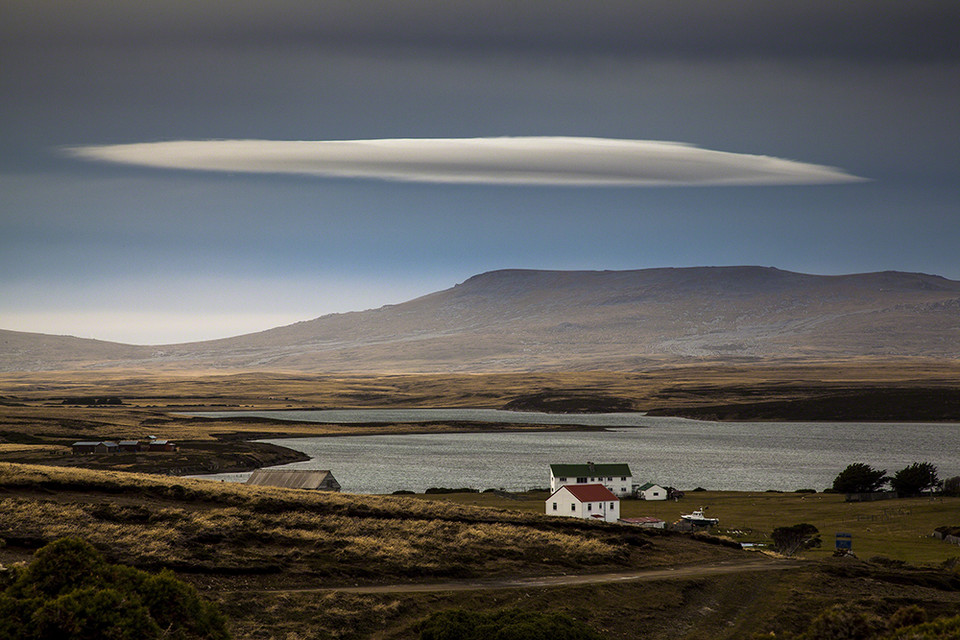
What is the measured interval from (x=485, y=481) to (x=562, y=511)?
3471 cm

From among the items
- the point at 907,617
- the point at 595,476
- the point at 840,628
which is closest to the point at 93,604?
the point at 840,628

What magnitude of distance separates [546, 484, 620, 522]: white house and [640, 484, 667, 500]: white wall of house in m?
18.4

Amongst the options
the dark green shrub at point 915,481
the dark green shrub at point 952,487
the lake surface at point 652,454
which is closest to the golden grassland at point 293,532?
the lake surface at point 652,454

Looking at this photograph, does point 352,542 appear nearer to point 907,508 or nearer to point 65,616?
point 65,616

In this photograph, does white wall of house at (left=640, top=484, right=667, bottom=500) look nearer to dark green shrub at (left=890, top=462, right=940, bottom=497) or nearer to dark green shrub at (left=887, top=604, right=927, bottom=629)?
dark green shrub at (left=890, top=462, right=940, bottom=497)

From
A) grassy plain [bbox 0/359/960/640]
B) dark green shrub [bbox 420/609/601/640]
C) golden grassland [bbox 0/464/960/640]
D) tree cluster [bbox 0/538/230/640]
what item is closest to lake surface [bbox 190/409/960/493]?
grassy plain [bbox 0/359/960/640]

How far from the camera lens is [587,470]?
84812mm

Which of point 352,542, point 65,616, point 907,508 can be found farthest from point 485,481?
point 65,616

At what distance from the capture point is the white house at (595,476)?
3273 inches

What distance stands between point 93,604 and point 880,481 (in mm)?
84348

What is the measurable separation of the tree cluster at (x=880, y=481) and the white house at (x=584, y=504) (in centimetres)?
3258

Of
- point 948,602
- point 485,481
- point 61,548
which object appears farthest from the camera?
point 485,481

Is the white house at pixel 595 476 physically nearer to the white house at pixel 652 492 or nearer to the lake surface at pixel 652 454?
the white house at pixel 652 492

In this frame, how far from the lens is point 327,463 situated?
386 ft
